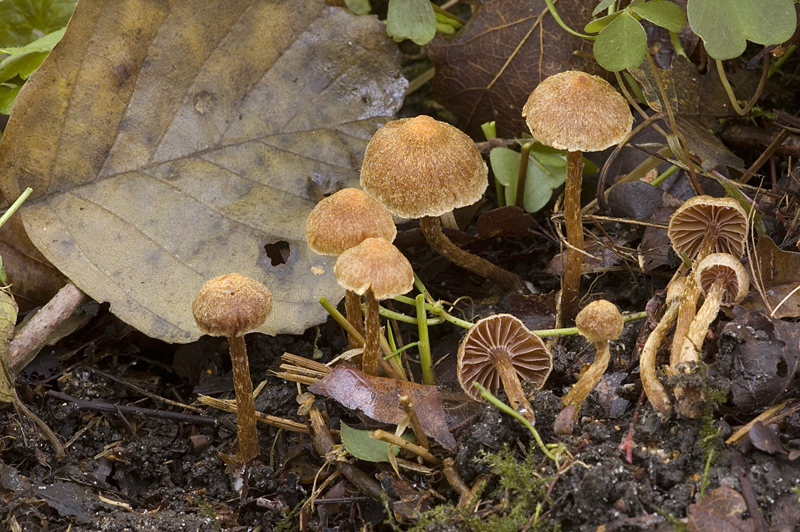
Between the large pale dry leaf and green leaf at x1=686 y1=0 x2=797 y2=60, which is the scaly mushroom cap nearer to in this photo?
green leaf at x1=686 y1=0 x2=797 y2=60

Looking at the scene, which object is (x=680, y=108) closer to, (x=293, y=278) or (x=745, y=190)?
(x=745, y=190)

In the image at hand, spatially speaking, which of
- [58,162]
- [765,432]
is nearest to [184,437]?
[58,162]

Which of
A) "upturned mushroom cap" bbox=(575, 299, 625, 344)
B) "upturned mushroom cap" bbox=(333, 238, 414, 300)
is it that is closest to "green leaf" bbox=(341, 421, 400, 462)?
"upturned mushroom cap" bbox=(333, 238, 414, 300)

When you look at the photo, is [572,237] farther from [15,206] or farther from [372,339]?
[15,206]

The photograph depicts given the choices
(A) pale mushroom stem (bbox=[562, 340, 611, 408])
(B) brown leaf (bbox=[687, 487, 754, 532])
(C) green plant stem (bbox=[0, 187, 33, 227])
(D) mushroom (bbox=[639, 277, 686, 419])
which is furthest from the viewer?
(C) green plant stem (bbox=[0, 187, 33, 227])

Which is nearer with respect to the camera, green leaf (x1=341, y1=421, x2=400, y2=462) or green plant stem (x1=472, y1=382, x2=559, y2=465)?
green plant stem (x1=472, y1=382, x2=559, y2=465)

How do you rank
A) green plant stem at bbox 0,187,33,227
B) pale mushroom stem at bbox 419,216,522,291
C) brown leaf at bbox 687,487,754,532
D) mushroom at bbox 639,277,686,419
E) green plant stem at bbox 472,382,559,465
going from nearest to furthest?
brown leaf at bbox 687,487,754,532
green plant stem at bbox 472,382,559,465
mushroom at bbox 639,277,686,419
green plant stem at bbox 0,187,33,227
pale mushroom stem at bbox 419,216,522,291

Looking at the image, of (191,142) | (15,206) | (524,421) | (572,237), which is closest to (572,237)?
(572,237)

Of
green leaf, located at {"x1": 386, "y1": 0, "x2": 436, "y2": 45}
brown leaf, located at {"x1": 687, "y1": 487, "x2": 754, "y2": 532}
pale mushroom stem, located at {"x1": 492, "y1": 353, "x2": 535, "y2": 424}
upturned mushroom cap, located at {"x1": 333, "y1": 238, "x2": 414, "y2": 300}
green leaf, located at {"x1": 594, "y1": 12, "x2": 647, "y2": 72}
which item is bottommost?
brown leaf, located at {"x1": 687, "y1": 487, "x2": 754, "y2": 532}

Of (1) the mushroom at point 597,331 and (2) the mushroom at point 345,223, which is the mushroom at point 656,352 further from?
(2) the mushroom at point 345,223
